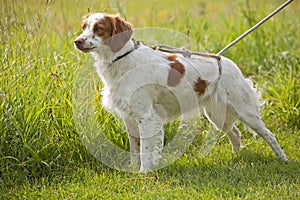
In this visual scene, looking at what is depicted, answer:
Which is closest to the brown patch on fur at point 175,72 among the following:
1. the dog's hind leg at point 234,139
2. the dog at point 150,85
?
the dog at point 150,85

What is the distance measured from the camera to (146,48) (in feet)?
13.6

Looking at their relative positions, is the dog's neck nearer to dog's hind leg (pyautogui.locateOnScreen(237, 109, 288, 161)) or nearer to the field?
the field

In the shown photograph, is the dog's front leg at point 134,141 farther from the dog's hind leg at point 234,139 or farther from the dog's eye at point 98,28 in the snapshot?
the dog's hind leg at point 234,139

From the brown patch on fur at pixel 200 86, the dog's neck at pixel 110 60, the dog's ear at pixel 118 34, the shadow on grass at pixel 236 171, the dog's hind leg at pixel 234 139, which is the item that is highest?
the dog's ear at pixel 118 34

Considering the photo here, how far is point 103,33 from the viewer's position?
3.87 meters

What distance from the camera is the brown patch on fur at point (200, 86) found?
4.23 metres

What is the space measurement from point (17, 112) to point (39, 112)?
171mm

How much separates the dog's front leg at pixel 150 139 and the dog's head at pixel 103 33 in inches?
23.0

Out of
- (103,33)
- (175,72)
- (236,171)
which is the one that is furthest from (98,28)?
(236,171)

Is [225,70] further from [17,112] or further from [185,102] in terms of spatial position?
A: [17,112]

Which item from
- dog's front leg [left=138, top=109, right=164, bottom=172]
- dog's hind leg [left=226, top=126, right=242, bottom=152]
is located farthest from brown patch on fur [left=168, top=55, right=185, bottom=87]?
dog's hind leg [left=226, top=126, right=242, bottom=152]

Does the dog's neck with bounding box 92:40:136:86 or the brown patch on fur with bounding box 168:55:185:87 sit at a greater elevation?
the dog's neck with bounding box 92:40:136:86

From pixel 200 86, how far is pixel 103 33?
0.93 meters

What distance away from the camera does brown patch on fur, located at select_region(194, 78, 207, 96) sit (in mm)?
4227
